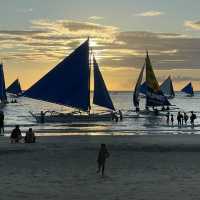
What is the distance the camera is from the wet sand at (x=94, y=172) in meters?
→ 16.1

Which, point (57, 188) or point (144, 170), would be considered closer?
point (57, 188)

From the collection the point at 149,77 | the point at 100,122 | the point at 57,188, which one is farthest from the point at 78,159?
the point at 149,77

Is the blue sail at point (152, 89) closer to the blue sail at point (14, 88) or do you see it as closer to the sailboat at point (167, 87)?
the sailboat at point (167, 87)

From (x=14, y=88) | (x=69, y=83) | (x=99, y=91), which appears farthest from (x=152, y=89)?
(x=14, y=88)

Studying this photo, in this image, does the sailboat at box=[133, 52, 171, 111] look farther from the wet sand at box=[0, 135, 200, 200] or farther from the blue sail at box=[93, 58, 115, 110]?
the wet sand at box=[0, 135, 200, 200]

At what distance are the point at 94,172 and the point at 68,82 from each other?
30909mm

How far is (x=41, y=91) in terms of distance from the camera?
4919 centimetres

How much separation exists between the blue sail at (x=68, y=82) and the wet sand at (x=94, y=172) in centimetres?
1923

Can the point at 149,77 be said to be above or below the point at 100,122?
above

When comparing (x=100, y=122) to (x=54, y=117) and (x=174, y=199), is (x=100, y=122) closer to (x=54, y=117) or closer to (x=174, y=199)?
(x=54, y=117)

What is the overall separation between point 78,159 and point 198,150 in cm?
746

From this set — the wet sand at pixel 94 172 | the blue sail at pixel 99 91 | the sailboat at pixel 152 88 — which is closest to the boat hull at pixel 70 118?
the blue sail at pixel 99 91

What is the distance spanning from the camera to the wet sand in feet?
52.7

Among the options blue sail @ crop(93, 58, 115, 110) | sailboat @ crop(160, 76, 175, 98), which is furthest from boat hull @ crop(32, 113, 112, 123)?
sailboat @ crop(160, 76, 175, 98)
